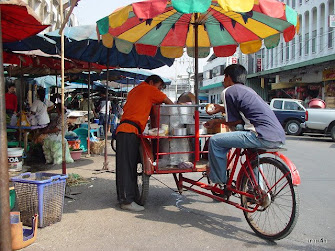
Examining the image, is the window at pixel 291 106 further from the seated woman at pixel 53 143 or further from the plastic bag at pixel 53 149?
the plastic bag at pixel 53 149

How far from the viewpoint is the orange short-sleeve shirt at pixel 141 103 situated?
5008mm

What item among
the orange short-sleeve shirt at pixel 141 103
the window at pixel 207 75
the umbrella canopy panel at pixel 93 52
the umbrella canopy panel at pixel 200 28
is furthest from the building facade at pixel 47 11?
the window at pixel 207 75

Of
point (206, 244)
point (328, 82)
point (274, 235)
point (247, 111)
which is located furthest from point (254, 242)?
point (328, 82)

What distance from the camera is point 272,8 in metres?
3.97

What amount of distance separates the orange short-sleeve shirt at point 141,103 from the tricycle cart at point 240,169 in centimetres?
16

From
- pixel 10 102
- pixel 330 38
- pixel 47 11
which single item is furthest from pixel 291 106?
pixel 47 11

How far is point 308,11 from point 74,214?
2781 cm

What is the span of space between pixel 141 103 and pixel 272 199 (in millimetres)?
2263

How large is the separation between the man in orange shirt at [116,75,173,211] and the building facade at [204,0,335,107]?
1924 cm

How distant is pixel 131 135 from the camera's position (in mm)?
5031

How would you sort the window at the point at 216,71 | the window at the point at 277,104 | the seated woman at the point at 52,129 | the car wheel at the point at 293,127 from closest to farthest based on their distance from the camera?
the seated woman at the point at 52,129 → the car wheel at the point at 293,127 → the window at the point at 277,104 → the window at the point at 216,71

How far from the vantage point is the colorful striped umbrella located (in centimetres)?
390

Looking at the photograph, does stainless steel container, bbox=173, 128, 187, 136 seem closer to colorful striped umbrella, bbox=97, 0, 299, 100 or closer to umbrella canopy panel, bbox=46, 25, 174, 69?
colorful striped umbrella, bbox=97, 0, 299, 100

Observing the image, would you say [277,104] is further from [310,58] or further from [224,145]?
[224,145]
